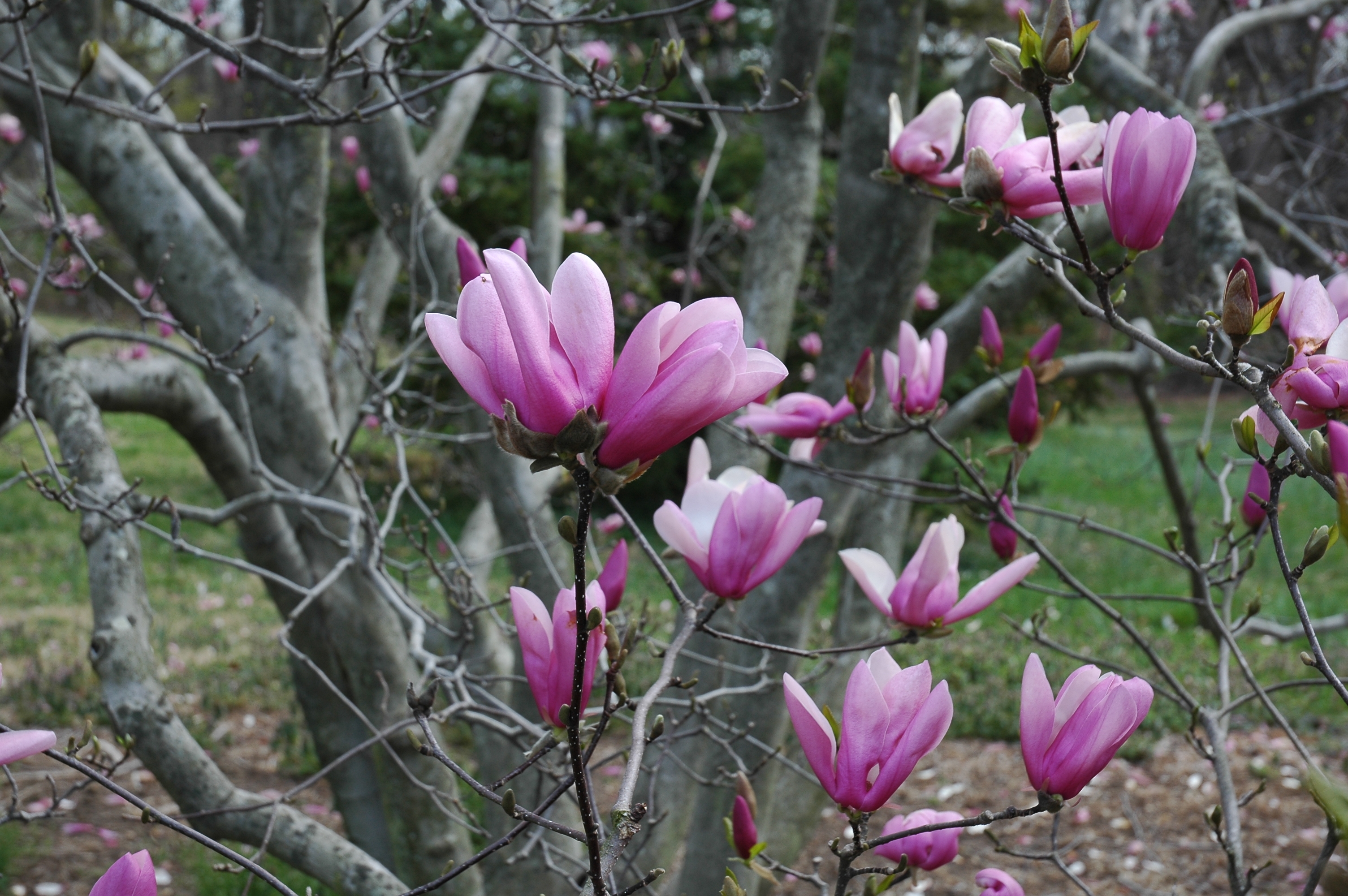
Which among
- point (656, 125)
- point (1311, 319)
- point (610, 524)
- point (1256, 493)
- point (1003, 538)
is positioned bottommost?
point (610, 524)

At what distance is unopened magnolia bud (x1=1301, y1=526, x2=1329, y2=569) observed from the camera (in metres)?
0.82

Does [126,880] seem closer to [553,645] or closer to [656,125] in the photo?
[553,645]

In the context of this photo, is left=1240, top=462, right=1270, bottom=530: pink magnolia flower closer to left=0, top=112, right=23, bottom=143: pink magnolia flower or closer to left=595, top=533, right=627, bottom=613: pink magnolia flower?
left=595, top=533, right=627, bottom=613: pink magnolia flower

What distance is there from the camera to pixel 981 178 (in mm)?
936

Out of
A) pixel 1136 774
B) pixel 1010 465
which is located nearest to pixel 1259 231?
pixel 1136 774

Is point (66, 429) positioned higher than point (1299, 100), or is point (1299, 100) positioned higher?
point (1299, 100)

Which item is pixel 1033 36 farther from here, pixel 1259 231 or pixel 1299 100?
pixel 1259 231

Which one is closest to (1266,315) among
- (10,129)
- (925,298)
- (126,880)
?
(126,880)

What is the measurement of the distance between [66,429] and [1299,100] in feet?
10.8

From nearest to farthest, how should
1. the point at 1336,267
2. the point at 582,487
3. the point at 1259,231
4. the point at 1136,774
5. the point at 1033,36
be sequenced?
the point at 582,487 → the point at 1033,36 → the point at 1336,267 → the point at 1136,774 → the point at 1259,231

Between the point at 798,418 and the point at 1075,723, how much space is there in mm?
754

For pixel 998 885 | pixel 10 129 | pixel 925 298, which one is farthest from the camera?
pixel 10 129

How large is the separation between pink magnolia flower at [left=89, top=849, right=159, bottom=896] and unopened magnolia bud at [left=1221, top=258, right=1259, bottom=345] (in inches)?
33.0

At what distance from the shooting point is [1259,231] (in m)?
6.20
